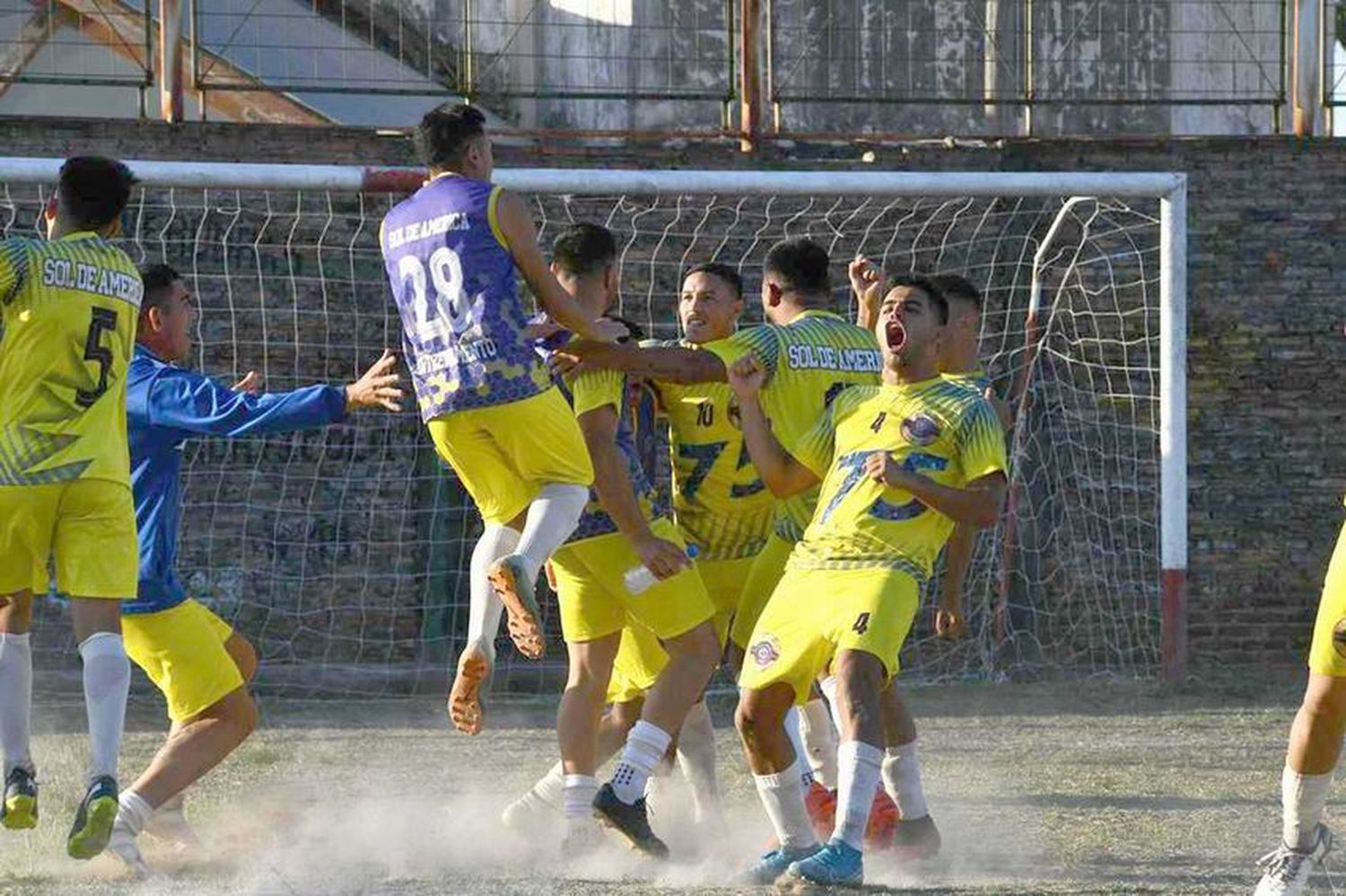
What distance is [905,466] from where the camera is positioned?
6.48 metres

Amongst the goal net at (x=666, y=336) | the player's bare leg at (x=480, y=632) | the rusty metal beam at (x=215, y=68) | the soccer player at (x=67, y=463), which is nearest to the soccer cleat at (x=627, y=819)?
the player's bare leg at (x=480, y=632)

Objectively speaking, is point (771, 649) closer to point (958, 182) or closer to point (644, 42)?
point (958, 182)

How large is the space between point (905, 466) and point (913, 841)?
1281 millimetres

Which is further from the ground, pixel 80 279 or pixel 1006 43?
pixel 1006 43

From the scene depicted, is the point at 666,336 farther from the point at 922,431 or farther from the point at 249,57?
the point at 922,431

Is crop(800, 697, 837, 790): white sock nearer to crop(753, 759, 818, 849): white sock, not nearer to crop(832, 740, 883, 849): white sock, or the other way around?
crop(753, 759, 818, 849): white sock

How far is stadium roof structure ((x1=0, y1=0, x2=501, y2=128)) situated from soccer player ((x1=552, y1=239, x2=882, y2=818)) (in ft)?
21.5

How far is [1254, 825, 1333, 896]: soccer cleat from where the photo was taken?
5918 mm

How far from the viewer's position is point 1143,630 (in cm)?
1342

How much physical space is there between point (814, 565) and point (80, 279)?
90.3 inches

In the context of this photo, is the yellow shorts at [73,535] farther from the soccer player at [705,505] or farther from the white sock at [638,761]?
the soccer player at [705,505]

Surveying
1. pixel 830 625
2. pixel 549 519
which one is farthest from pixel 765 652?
pixel 549 519

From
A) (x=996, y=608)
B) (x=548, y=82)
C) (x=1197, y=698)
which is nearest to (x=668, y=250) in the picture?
(x=548, y=82)

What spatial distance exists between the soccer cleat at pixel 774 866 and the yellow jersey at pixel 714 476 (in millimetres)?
1680
